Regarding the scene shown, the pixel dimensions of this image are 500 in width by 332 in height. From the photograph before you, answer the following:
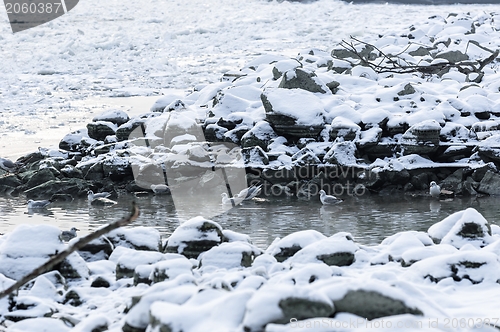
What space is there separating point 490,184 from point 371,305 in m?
7.33

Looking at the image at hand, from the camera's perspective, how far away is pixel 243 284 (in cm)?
411

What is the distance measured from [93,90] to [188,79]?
2.63 meters

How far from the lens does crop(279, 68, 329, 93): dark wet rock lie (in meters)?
12.1

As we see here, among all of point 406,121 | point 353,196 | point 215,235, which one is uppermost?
point 215,235

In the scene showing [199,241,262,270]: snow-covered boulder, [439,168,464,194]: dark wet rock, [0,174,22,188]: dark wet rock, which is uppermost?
[199,241,262,270]: snow-covered boulder

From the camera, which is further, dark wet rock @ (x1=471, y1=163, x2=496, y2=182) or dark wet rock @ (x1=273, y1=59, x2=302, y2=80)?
dark wet rock @ (x1=273, y1=59, x2=302, y2=80)

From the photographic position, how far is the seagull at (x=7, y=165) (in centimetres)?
1174

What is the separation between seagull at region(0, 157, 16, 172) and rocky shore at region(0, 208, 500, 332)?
6.54m

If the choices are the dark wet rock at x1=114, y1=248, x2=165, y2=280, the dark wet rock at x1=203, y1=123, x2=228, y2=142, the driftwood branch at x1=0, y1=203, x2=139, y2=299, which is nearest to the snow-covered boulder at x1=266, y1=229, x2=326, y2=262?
the dark wet rock at x1=114, y1=248, x2=165, y2=280

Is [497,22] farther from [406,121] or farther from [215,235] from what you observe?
[215,235]

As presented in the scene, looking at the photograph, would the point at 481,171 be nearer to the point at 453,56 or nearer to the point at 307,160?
the point at 307,160

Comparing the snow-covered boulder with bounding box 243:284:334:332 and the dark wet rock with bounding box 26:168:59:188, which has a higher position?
the snow-covered boulder with bounding box 243:284:334:332

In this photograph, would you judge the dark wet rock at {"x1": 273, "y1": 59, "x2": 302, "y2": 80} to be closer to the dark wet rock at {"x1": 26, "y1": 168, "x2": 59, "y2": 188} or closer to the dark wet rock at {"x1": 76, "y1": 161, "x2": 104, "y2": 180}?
the dark wet rock at {"x1": 76, "y1": 161, "x2": 104, "y2": 180}

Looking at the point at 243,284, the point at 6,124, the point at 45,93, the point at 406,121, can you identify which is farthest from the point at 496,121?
the point at 45,93
